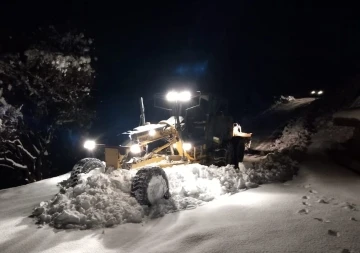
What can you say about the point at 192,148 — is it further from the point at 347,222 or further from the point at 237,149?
the point at 347,222

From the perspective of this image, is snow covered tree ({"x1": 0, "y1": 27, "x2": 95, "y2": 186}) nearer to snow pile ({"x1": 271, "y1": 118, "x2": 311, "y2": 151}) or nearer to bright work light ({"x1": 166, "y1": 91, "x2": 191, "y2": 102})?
bright work light ({"x1": 166, "y1": 91, "x2": 191, "y2": 102})

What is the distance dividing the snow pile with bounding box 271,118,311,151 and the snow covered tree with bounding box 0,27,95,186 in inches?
366

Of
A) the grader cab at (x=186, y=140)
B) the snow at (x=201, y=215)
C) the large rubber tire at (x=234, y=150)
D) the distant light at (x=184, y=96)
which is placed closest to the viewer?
the snow at (x=201, y=215)

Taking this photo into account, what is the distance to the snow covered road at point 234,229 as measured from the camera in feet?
13.6

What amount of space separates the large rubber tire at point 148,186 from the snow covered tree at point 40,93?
24.0 ft

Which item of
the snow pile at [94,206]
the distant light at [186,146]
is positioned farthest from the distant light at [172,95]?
the snow pile at [94,206]

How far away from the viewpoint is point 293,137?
1519cm

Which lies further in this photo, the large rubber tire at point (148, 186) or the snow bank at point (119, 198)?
the large rubber tire at point (148, 186)

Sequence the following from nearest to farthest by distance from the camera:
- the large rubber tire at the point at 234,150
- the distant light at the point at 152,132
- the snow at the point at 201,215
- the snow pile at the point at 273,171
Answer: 1. the snow at the point at 201,215
2. the distant light at the point at 152,132
3. the snow pile at the point at 273,171
4. the large rubber tire at the point at 234,150

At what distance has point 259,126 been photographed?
23.0m

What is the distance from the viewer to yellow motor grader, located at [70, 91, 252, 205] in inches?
241

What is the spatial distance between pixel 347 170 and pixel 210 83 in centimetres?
3302

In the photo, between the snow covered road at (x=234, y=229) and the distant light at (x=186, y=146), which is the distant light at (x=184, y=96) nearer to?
the distant light at (x=186, y=146)

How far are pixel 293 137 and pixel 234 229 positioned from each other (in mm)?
11750
